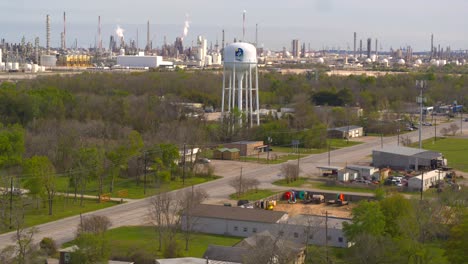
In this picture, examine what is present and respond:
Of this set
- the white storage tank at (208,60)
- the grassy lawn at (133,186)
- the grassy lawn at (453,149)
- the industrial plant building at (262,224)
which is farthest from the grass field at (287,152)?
the white storage tank at (208,60)

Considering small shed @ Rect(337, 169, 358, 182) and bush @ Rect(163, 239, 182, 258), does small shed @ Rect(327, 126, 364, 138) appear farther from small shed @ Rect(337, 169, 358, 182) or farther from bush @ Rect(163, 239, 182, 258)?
bush @ Rect(163, 239, 182, 258)

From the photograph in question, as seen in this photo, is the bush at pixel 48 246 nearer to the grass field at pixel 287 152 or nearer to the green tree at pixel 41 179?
the green tree at pixel 41 179

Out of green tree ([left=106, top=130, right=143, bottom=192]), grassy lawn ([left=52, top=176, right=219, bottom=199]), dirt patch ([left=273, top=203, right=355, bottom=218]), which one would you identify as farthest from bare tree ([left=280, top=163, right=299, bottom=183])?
green tree ([left=106, top=130, right=143, bottom=192])

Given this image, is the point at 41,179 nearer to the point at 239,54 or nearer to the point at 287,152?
the point at 287,152

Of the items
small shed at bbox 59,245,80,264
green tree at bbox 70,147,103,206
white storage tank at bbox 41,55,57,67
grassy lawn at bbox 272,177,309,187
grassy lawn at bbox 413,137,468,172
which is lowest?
grassy lawn at bbox 272,177,309,187

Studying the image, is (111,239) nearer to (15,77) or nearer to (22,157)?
(22,157)

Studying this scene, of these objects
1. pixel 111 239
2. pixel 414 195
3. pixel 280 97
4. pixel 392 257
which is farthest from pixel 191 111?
pixel 392 257

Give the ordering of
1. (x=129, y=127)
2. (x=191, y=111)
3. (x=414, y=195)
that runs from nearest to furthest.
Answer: (x=414, y=195)
(x=129, y=127)
(x=191, y=111)
